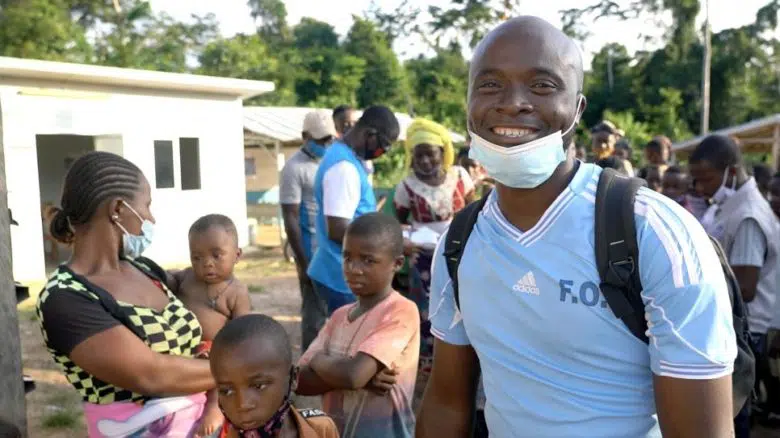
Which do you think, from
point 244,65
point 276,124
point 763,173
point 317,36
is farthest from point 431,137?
point 317,36

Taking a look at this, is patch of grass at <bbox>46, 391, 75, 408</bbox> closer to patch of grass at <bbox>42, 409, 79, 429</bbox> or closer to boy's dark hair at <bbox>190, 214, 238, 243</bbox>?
patch of grass at <bbox>42, 409, 79, 429</bbox>

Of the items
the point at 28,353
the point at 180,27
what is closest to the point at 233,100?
the point at 28,353

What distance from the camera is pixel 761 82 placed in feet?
120

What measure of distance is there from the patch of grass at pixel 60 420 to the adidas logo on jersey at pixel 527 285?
14.4 ft

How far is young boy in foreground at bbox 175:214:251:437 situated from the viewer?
280cm

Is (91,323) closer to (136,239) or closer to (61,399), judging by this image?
(136,239)

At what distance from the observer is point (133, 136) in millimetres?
11773

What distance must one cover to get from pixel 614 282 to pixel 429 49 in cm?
4136

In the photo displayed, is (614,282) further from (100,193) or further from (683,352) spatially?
(100,193)

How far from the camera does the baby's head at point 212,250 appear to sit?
2855 millimetres

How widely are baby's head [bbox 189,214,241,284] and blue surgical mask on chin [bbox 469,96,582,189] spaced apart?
5.62 feet

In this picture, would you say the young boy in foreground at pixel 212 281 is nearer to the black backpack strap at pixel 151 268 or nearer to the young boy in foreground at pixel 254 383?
the black backpack strap at pixel 151 268

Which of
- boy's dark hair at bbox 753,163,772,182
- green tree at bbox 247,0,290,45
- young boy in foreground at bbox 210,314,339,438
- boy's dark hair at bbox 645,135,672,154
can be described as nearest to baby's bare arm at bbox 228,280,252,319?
young boy in foreground at bbox 210,314,339,438

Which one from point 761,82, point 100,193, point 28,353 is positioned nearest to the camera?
point 100,193
